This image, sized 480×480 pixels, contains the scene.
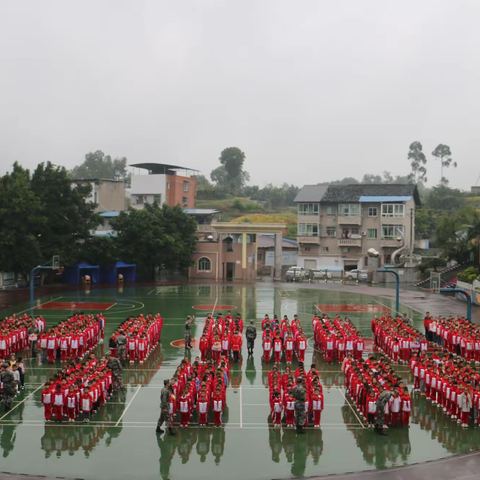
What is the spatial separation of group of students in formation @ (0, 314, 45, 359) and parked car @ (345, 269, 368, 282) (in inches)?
1508

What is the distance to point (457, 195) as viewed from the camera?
313ft

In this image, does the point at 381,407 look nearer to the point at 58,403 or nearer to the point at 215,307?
the point at 58,403

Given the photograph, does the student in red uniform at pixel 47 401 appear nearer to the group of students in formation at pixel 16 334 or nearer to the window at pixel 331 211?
the group of students in formation at pixel 16 334

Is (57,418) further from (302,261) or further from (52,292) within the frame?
(302,261)

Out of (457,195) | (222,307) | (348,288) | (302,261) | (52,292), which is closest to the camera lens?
(222,307)

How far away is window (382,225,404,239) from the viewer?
6272cm

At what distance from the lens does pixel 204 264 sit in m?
58.7

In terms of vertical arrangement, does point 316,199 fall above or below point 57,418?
above

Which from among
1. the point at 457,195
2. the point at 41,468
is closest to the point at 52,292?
the point at 41,468

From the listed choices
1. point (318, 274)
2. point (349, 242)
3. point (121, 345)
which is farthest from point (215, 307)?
point (349, 242)

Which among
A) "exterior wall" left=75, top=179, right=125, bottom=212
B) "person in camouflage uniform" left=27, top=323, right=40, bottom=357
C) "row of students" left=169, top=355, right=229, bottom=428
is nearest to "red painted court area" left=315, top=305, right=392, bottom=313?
"person in camouflage uniform" left=27, top=323, right=40, bottom=357

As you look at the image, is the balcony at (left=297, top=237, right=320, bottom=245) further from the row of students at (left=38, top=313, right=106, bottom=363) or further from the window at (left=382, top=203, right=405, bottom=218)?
the row of students at (left=38, top=313, right=106, bottom=363)

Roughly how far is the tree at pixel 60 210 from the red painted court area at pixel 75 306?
6.65 m

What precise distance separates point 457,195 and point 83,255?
66.1m
